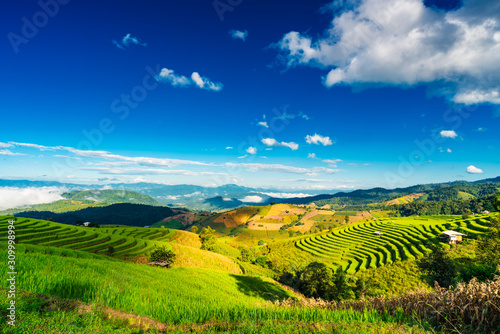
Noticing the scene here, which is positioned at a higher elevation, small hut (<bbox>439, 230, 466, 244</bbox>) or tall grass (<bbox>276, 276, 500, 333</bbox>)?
tall grass (<bbox>276, 276, 500, 333</bbox>)

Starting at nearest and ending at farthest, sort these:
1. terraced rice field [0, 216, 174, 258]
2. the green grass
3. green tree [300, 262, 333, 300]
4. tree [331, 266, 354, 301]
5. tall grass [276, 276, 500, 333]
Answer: the green grass
tall grass [276, 276, 500, 333]
tree [331, 266, 354, 301]
green tree [300, 262, 333, 300]
terraced rice field [0, 216, 174, 258]

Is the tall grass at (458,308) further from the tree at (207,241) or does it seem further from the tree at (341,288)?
the tree at (207,241)

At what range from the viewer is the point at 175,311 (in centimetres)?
552

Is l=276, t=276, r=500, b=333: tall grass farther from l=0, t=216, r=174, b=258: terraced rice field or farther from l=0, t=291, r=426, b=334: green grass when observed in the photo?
l=0, t=216, r=174, b=258: terraced rice field

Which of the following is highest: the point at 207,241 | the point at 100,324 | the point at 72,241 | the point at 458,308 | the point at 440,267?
the point at 458,308

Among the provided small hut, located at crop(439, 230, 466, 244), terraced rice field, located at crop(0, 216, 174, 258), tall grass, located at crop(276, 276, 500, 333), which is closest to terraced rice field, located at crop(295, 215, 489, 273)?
small hut, located at crop(439, 230, 466, 244)

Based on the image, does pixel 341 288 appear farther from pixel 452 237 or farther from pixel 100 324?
pixel 452 237

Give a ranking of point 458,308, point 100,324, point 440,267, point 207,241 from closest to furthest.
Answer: point 100,324, point 458,308, point 440,267, point 207,241

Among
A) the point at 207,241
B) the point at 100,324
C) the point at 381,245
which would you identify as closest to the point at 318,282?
the point at 100,324

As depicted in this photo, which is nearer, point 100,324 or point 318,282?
point 100,324

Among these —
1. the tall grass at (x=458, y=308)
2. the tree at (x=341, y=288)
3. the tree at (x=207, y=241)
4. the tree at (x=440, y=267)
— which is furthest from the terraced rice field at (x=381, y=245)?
the tall grass at (x=458, y=308)

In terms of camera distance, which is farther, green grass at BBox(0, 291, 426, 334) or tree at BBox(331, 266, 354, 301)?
tree at BBox(331, 266, 354, 301)

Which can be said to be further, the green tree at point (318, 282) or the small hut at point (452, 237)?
the small hut at point (452, 237)

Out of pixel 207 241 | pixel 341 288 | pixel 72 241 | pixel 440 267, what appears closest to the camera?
pixel 440 267
